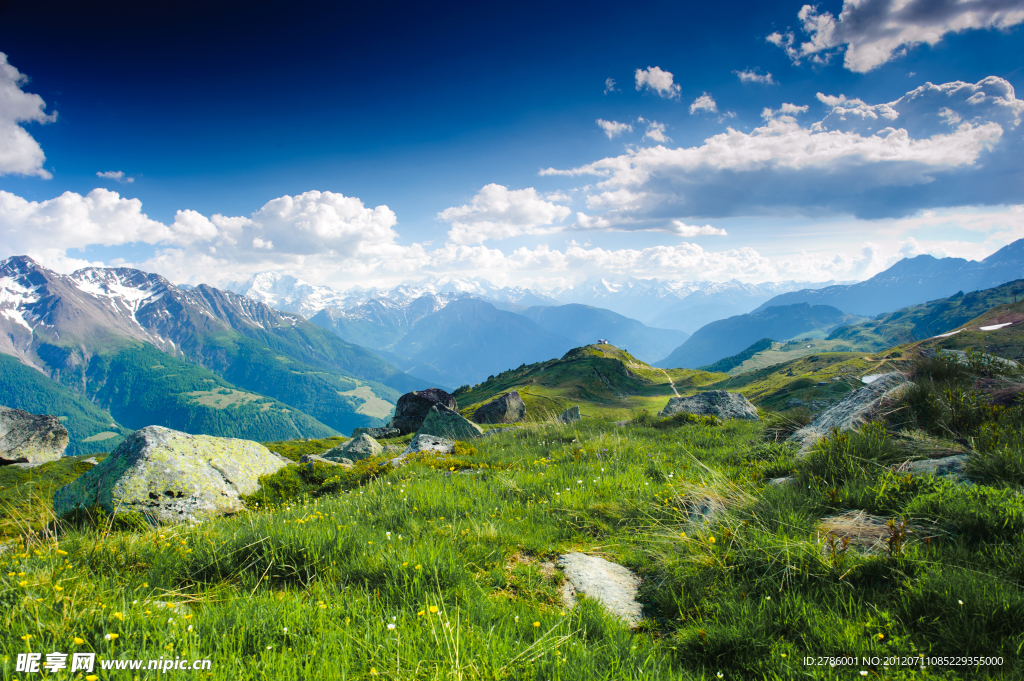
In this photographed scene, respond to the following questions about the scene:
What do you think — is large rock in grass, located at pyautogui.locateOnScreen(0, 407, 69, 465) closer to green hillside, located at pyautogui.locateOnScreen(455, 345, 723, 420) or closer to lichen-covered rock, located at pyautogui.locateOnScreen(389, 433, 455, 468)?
lichen-covered rock, located at pyautogui.locateOnScreen(389, 433, 455, 468)

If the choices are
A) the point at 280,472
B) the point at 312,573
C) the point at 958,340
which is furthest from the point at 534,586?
the point at 958,340

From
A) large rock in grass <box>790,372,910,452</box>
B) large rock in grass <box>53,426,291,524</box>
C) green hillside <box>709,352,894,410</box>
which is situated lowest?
green hillside <box>709,352,894,410</box>

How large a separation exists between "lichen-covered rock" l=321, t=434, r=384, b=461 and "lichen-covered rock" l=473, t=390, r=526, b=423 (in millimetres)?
25150

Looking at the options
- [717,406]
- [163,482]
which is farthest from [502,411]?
[163,482]

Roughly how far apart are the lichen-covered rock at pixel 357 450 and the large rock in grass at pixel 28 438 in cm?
3686

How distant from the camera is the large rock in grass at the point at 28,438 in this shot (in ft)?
118

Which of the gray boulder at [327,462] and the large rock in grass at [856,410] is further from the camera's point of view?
the gray boulder at [327,462]

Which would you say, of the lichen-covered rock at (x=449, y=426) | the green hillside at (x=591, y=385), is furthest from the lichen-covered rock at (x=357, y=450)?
the green hillside at (x=591, y=385)

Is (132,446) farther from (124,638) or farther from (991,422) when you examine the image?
(991,422)

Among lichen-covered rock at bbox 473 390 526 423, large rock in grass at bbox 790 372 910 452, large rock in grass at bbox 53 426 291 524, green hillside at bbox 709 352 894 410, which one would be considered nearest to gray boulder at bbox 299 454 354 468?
large rock in grass at bbox 53 426 291 524

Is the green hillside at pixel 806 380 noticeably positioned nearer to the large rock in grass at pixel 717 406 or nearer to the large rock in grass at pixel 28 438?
the large rock in grass at pixel 717 406

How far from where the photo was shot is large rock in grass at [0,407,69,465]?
35.9 meters

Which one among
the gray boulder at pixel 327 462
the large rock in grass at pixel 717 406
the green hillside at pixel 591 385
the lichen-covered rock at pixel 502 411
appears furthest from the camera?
the green hillside at pixel 591 385

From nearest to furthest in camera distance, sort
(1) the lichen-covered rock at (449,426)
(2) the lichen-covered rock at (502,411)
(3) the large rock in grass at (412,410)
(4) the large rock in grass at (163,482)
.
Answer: (4) the large rock in grass at (163,482) < (1) the lichen-covered rock at (449,426) < (3) the large rock in grass at (412,410) < (2) the lichen-covered rock at (502,411)
